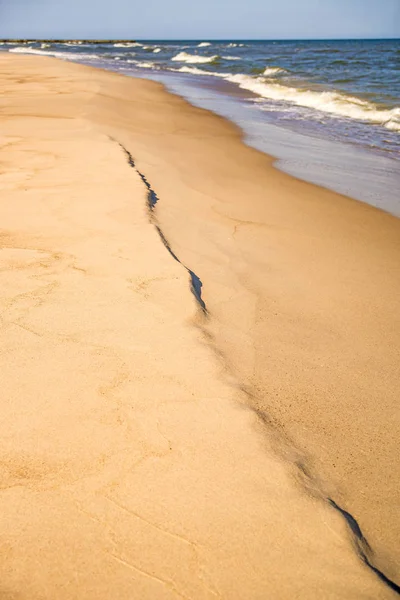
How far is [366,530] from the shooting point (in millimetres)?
1390

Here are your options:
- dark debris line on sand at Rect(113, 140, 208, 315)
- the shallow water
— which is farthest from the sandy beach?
the shallow water

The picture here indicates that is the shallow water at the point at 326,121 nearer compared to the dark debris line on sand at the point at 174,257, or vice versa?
the dark debris line on sand at the point at 174,257

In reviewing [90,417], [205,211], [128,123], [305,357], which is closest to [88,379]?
[90,417]

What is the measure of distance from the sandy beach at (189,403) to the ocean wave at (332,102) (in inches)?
291

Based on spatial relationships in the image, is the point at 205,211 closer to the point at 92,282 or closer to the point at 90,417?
the point at 92,282

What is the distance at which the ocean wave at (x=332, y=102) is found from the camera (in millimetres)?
9878

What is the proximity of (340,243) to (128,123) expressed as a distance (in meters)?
5.35

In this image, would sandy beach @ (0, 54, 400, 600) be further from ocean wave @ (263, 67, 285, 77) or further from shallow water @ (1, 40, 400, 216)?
ocean wave @ (263, 67, 285, 77)

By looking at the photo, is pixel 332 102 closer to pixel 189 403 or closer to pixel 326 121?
pixel 326 121

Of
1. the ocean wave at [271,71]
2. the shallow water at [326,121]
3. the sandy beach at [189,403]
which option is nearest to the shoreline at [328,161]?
the shallow water at [326,121]

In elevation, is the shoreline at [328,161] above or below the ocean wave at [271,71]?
below

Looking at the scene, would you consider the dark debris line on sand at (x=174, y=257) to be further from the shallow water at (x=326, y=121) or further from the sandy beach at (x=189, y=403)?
the shallow water at (x=326, y=121)

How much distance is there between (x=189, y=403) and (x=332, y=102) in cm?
1187

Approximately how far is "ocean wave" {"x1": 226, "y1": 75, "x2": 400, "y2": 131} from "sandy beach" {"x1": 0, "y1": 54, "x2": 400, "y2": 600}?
24.2 feet
